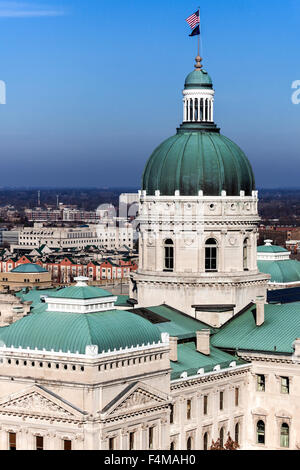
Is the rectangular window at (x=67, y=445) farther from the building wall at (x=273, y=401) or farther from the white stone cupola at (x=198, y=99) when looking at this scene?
the white stone cupola at (x=198, y=99)

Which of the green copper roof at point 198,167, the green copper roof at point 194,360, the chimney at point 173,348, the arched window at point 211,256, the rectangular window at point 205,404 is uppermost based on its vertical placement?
the green copper roof at point 198,167

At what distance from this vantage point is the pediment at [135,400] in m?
90.2

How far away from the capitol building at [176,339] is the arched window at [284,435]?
0.25 ft

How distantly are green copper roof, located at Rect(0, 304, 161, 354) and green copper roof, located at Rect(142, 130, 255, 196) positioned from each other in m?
20.3

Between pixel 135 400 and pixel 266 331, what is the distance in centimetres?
1978

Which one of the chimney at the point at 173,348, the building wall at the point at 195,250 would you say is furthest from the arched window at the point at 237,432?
the building wall at the point at 195,250

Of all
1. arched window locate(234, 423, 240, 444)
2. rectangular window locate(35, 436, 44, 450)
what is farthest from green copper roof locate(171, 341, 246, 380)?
rectangular window locate(35, 436, 44, 450)

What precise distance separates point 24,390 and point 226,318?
2663cm

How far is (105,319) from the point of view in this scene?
9288 cm

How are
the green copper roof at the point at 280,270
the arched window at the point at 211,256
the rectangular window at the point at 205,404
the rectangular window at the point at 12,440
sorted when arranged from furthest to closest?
the green copper roof at the point at 280,270
the arched window at the point at 211,256
the rectangular window at the point at 205,404
the rectangular window at the point at 12,440

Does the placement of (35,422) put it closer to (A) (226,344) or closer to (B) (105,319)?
(B) (105,319)

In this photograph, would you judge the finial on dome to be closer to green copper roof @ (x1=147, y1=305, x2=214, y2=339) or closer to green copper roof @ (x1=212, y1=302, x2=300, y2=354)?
green copper roof @ (x1=147, y1=305, x2=214, y2=339)
